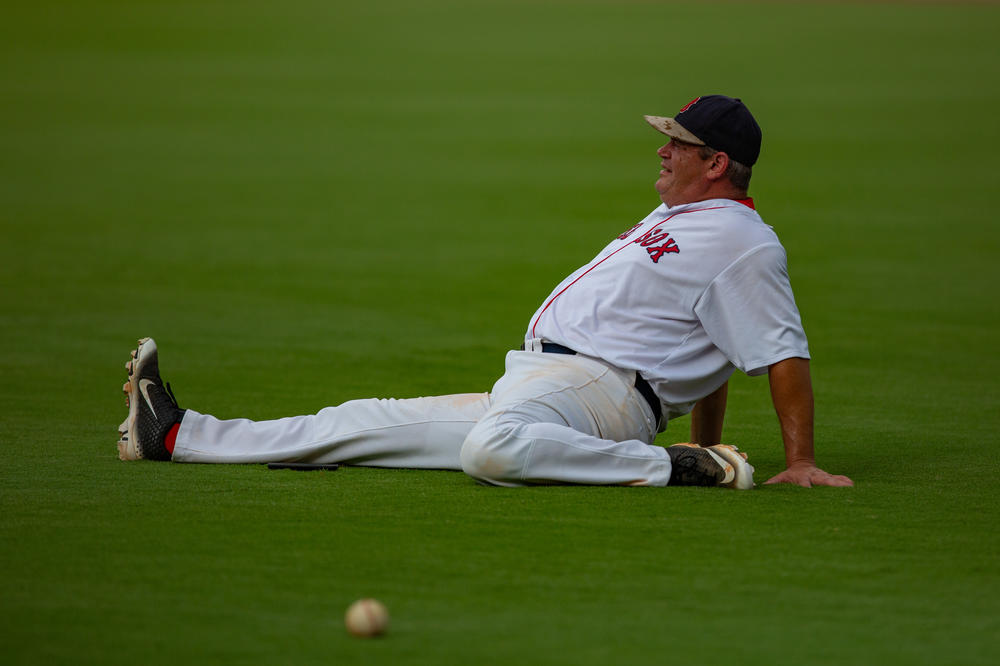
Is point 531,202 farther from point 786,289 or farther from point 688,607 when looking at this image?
point 688,607

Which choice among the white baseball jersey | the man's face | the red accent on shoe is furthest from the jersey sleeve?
the red accent on shoe

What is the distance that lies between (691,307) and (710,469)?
555mm

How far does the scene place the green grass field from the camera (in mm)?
3266

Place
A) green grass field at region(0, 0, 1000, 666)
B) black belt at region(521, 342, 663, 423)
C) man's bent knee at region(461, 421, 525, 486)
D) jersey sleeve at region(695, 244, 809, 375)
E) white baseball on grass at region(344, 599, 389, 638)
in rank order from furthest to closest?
black belt at region(521, 342, 663, 423), jersey sleeve at region(695, 244, 809, 375), man's bent knee at region(461, 421, 525, 486), green grass field at region(0, 0, 1000, 666), white baseball on grass at region(344, 599, 389, 638)

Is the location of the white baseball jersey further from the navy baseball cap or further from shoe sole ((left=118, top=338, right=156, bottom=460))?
shoe sole ((left=118, top=338, right=156, bottom=460))

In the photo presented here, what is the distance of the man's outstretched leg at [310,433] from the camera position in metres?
4.80

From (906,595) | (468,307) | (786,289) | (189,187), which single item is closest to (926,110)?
(189,187)

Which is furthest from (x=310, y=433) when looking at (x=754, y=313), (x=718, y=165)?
(x=718, y=165)

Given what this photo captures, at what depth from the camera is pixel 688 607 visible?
3.32 m

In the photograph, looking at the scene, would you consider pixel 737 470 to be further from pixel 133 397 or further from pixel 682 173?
pixel 133 397

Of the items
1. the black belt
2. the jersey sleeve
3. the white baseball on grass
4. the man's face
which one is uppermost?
the man's face

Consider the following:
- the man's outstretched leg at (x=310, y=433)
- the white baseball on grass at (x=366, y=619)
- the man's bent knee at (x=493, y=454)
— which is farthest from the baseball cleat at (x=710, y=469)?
the white baseball on grass at (x=366, y=619)

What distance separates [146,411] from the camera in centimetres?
484

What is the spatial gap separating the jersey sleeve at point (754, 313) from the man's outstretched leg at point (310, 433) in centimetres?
83
